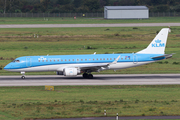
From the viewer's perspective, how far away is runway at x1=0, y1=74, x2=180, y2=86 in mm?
39969

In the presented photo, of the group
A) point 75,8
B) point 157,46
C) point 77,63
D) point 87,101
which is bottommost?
point 87,101

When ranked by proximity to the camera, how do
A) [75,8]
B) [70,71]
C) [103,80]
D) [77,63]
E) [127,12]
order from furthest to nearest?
[75,8] < [127,12] < [77,63] < [103,80] < [70,71]

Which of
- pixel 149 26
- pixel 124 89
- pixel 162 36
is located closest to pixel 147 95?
pixel 124 89

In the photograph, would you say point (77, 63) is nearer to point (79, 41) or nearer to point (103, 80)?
point (103, 80)

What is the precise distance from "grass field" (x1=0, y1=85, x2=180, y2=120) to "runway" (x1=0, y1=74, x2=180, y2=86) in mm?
3086

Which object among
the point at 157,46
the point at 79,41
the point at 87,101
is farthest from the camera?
the point at 79,41

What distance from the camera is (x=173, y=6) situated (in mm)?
174500

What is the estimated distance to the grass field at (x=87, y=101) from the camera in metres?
24.5

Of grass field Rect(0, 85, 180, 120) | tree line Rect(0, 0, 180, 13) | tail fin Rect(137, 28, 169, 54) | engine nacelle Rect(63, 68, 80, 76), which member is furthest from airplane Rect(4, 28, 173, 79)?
tree line Rect(0, 0, 180, 13)

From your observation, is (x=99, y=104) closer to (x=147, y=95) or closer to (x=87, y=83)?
(x=147, y=95)

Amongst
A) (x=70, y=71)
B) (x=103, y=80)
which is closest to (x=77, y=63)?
(x=70, y=71)

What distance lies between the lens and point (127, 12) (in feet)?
430

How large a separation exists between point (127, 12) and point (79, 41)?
5291cm

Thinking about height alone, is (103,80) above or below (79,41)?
below
